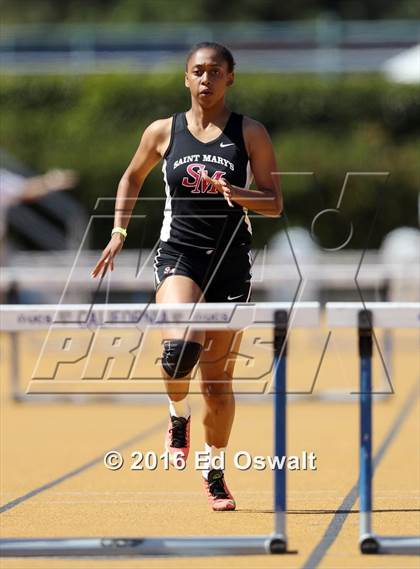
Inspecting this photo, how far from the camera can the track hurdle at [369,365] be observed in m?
5.45

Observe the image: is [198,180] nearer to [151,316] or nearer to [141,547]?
[151,316]

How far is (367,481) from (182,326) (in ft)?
3.44

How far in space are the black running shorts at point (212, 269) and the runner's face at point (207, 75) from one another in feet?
2.38

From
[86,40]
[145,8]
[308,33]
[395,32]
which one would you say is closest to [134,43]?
[86,40]

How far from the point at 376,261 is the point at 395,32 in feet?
57.7

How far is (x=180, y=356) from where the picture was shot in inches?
246

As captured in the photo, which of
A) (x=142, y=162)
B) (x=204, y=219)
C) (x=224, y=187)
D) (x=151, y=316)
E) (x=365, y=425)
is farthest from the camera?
(x=142, y=162)

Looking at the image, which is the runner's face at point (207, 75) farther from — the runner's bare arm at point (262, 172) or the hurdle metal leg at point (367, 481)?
the hurdle metal leg at point (367, 481)

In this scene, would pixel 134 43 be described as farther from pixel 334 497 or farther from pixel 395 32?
pixel 334 497

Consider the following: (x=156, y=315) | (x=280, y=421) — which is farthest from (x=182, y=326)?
(x=280, y=421)

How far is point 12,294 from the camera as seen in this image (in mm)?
11891

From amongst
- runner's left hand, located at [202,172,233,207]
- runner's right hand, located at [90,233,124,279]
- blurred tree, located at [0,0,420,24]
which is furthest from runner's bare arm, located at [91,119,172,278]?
blurred tree, located at [0,0,420,24]

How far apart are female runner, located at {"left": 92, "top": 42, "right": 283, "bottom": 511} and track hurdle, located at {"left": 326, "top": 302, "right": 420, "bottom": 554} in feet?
2.92

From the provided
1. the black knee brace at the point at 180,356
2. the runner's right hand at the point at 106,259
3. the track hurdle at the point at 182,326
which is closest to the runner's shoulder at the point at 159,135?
the runner's right hand at the point at 106,259
